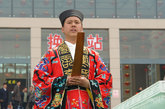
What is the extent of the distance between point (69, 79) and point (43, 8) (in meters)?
21.7

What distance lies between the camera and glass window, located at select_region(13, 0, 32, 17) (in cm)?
2592

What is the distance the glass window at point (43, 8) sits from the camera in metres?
26.2

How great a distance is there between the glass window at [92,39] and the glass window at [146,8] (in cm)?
A: 234

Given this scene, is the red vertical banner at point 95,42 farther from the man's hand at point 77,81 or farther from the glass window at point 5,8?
the man's hand at point 77,81

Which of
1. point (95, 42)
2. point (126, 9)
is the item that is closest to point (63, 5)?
point (95, 42)

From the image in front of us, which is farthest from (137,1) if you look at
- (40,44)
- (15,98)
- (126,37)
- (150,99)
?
(150,99)

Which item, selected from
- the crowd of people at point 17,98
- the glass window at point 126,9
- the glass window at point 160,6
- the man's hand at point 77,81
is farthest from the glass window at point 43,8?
the man's hand at point 77,81

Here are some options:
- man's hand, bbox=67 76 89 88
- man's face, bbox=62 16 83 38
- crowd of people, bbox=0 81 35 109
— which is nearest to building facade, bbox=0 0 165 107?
crowd of people, bbox=0 81 35 109

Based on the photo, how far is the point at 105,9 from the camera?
26.8 meters

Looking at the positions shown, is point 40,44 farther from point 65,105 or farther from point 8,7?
point 65,105

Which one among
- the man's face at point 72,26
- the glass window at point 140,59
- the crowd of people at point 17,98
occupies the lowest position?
the crowd of people at point 17,98

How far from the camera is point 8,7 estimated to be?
2583 cm

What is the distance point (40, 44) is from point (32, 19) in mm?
1518

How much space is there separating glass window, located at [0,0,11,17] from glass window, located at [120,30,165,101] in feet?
22.2
